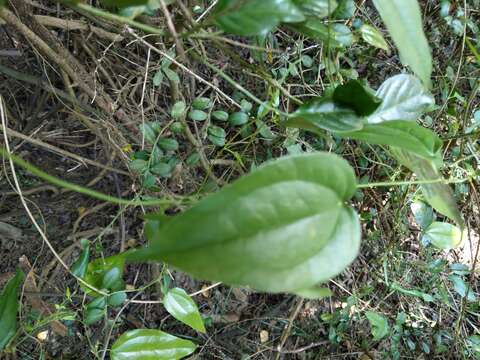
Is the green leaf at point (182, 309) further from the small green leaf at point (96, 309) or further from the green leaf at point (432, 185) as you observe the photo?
the green leaf at point (432, 185)

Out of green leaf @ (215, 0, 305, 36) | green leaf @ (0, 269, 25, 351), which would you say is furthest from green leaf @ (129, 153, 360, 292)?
green leaf @ (0, 269, 25, 351)

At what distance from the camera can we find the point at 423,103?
0.67m

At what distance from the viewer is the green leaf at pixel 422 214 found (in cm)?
100

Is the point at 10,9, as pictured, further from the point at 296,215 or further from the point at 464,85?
the point at 464,85

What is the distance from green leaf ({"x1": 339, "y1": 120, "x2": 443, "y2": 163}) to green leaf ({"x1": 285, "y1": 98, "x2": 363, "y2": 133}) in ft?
0.04

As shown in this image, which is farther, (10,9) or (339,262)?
(10,9)

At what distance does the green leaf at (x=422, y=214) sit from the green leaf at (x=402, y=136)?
0.47 meters

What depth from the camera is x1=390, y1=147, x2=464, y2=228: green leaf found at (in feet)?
2.03

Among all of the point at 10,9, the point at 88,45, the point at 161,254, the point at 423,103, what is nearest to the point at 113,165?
the point at 88,45

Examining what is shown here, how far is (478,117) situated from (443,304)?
21.9 inches

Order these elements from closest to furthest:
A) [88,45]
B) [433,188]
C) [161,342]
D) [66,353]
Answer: [433,188] → [161,342] → [88,45] → [66,353]

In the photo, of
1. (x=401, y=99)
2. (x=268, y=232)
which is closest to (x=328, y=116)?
(x=401, y=99)

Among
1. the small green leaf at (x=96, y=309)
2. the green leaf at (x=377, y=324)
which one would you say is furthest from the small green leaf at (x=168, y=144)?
the green leaf at (x=377, y=324)

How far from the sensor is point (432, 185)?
0.64 m
